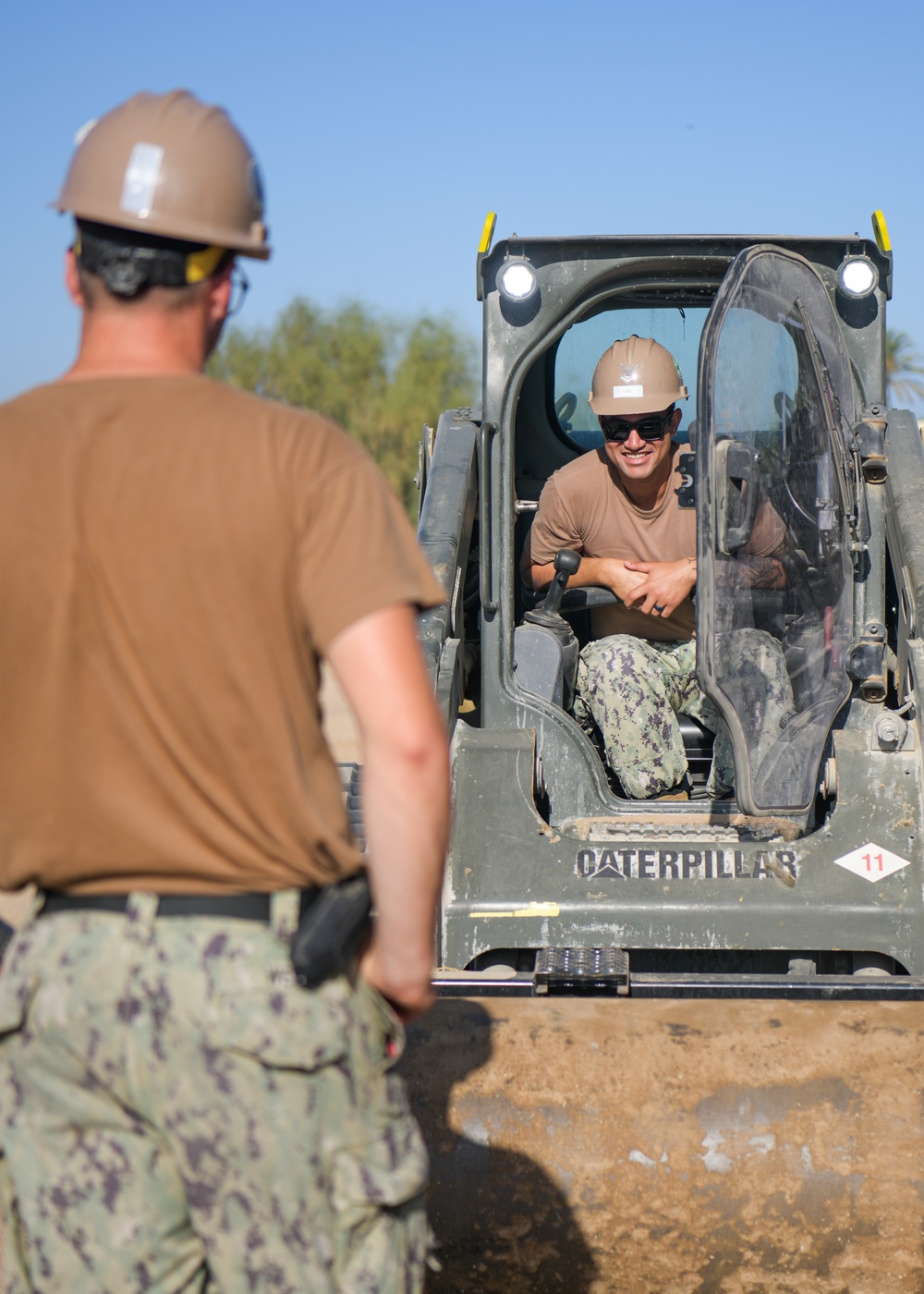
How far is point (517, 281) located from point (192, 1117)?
315cm

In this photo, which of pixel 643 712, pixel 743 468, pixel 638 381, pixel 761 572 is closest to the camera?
pixel 743 468

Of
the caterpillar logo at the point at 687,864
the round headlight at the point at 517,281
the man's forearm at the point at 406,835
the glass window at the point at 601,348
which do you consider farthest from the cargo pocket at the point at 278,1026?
the glass window at the point at 601,348

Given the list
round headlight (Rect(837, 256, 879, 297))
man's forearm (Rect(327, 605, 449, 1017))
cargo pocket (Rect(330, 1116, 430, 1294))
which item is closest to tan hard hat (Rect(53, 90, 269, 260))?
man's forearm (Rect(327, 605, 449, 1017))

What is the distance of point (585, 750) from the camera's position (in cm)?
425

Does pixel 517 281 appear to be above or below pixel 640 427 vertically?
above

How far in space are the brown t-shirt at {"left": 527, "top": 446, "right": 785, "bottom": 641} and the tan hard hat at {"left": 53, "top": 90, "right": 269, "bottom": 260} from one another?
3.02 metres

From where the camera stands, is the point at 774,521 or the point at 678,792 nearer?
the point at 774,521

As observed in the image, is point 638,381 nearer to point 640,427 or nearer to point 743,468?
point 640,427

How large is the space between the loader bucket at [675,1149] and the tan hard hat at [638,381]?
2.33 m

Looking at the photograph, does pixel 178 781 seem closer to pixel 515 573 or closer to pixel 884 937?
pixel 884 937

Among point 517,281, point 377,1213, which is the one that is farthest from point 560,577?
point 377,1213

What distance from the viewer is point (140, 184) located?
1725 millimetres

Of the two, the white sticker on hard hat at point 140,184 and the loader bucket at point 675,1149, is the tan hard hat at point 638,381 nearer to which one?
the loader bucket at point 675,1149

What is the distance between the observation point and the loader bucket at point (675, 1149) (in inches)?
104
